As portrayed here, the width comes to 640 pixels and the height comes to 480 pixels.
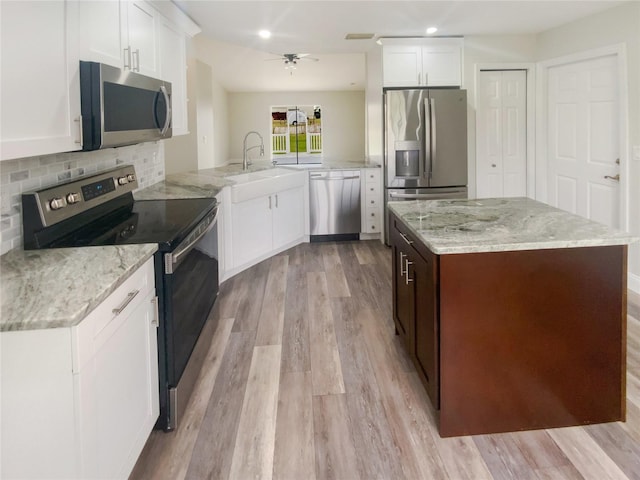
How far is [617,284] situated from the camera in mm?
2055

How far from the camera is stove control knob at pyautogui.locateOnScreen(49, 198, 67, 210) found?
2.02 meters

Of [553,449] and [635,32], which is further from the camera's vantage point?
[635,32]

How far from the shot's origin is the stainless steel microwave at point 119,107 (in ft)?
6.57

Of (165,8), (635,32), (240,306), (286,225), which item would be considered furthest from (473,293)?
(286,225)

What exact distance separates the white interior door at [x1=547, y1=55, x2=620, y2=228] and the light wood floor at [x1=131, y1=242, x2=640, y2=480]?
1275 mm

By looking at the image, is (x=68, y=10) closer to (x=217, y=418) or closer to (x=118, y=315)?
(x=118, y=315)

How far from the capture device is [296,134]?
39.9 ft

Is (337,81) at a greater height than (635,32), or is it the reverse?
(337,81)

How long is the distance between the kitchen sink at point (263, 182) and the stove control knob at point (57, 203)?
223 cm

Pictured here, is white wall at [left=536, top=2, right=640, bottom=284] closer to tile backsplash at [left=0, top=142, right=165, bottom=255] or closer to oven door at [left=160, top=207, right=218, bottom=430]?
oven door at [left=160, top=207, right=218, bottom=430]

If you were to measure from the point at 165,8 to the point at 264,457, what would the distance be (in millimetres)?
2982

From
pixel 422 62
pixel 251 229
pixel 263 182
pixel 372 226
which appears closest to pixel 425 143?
pixel 422 62

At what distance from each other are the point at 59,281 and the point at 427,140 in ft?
14.5

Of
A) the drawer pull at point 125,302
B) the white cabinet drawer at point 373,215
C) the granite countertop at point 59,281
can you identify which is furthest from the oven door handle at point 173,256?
the white cabinet drawer at point 373,215
